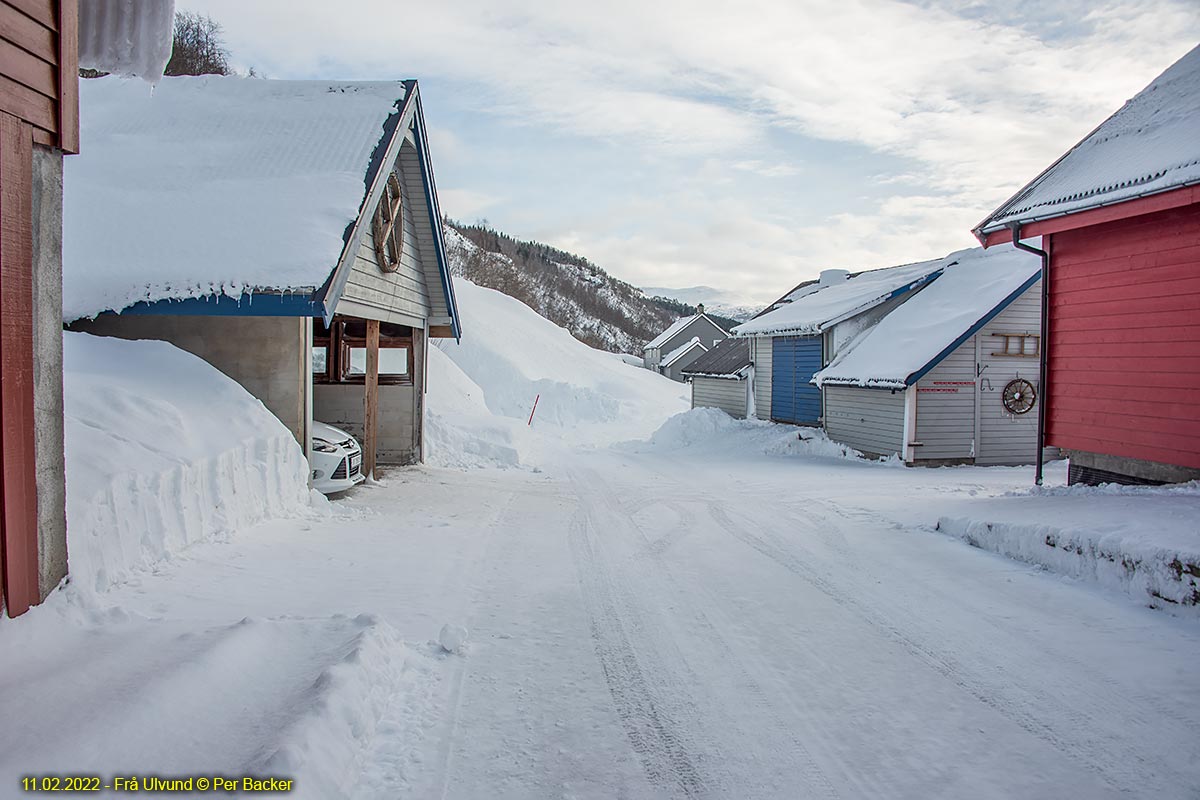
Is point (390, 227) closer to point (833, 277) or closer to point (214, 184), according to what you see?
point (214, 184)

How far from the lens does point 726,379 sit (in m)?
26.2

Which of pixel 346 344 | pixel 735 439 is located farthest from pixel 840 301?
pixel 346 344

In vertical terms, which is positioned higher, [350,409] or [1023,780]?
[350,409]

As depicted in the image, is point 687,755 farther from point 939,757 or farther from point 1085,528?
point 1085,528

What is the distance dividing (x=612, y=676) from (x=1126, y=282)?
9.17m

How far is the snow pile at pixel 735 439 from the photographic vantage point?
1959 cm

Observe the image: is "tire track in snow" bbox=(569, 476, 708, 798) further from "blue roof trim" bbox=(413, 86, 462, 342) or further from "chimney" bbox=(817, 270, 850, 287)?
"chimney" bbox=(817, 270, 850, 287)

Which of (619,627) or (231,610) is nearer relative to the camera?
(231,610)

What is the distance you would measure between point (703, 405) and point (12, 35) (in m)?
25.5

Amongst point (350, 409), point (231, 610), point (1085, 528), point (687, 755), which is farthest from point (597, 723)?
point (350, 409)

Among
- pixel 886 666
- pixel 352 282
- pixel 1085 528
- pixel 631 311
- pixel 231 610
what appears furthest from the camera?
pixel 631 311

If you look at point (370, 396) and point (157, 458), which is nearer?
point (157, 458)

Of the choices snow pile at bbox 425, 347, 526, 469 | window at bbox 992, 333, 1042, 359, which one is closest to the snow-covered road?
snow pile at bbox 425, 347, 526, 469

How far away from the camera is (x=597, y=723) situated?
4133mm
